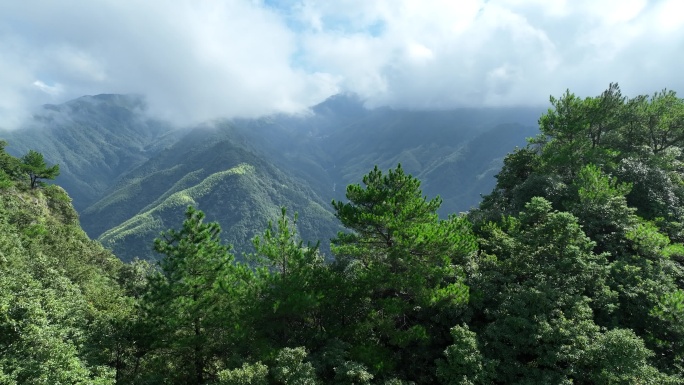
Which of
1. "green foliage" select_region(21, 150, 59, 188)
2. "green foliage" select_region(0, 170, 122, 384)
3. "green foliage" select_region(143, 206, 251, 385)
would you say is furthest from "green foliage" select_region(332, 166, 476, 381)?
"green foliage" select_region(21, 150, 59, 188)

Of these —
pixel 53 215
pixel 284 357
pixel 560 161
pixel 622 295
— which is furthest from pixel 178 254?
pixel 53 215

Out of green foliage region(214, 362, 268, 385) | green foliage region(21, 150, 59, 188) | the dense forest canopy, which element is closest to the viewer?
green foliage region(214, 362, 268, 385)

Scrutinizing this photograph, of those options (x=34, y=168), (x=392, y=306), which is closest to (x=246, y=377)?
(x=392, y=306)

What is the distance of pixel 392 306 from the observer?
2308 cm

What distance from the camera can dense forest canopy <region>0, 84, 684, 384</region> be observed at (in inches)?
760

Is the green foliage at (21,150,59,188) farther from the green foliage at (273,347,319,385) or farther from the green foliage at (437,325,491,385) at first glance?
the green foliage at (437,325,491,385)

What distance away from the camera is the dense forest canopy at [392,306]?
1930cm

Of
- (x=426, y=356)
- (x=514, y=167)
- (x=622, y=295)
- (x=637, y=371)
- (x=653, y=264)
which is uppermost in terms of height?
(x=514, y=167)

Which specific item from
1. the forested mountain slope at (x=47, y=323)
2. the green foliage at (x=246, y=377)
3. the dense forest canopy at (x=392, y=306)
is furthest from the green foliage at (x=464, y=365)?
the forested mountain slope at (x=47, y=323)

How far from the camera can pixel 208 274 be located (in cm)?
2928

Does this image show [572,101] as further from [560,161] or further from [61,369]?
[61,369]

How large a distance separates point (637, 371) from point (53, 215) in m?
91.4

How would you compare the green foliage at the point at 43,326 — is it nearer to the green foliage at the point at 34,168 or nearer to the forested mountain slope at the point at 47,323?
the forested mountain slope at the point at 47,323

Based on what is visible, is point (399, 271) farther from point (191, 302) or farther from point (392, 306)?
point (191, 302)
